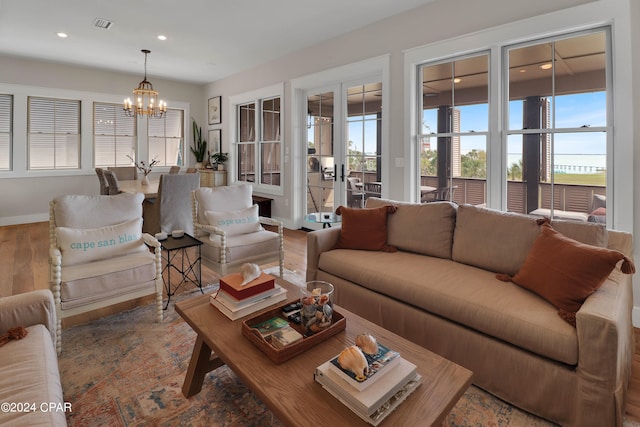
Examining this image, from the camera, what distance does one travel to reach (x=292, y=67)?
216 inches

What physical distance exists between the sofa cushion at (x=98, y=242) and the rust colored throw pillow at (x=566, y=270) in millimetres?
2618

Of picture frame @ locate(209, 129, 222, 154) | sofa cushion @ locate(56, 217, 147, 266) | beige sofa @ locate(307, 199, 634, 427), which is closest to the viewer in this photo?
beige sofa @ locate(307, 199, 634, 427)

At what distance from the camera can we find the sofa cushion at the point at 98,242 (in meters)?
2.36

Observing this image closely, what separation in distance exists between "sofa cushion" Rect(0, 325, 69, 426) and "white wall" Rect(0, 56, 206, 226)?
19.8 ft

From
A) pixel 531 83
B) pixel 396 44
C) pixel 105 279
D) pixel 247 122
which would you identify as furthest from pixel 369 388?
pixel 247 122

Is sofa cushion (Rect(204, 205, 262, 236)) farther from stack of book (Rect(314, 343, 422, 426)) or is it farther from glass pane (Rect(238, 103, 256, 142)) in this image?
glass pane (Rect(238, 103, 256, 142))

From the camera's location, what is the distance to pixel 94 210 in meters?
2.57

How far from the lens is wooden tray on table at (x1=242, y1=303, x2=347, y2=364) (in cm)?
134

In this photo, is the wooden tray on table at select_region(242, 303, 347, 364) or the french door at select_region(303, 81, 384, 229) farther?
the french door at select_region(303, 81, 384, 229)

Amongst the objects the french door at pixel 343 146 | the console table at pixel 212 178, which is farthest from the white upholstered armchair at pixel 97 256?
the console table at pixel 212 178

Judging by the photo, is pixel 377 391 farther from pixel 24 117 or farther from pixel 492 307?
pixel 24 117

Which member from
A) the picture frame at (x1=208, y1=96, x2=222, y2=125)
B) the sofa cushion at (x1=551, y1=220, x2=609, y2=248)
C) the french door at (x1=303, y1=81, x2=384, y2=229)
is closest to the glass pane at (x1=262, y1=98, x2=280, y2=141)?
the french door at (x1=303, y1=81, x2=384, y2=229)

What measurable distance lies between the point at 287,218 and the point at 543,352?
4592mm

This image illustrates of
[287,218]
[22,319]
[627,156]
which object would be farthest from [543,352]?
[287,218]
